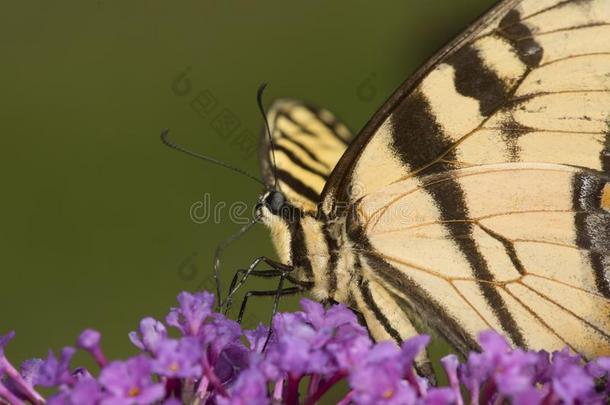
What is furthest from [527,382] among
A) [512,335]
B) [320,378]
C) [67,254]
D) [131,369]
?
[67,254]

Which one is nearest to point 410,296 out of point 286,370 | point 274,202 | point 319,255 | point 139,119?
point 319,255

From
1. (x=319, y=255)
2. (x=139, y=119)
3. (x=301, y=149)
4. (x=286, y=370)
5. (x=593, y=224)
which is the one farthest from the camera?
(x=139, y=119)

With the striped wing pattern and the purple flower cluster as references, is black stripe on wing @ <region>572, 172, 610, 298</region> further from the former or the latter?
the purple flower cluster

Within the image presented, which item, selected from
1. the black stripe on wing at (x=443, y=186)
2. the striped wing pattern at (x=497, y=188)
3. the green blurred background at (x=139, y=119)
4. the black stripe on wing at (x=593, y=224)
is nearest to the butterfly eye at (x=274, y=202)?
the striped wing pattern at (x=497, y=188)

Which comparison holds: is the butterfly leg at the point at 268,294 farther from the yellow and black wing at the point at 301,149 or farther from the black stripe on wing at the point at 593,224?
the black stripe on wing at the point at 593,224

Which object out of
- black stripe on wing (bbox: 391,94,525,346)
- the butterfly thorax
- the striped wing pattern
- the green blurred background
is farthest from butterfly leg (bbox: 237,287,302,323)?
the green blurred background

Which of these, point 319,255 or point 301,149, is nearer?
point 319,255

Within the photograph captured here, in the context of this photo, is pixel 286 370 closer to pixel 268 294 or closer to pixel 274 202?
pixel 268 294
